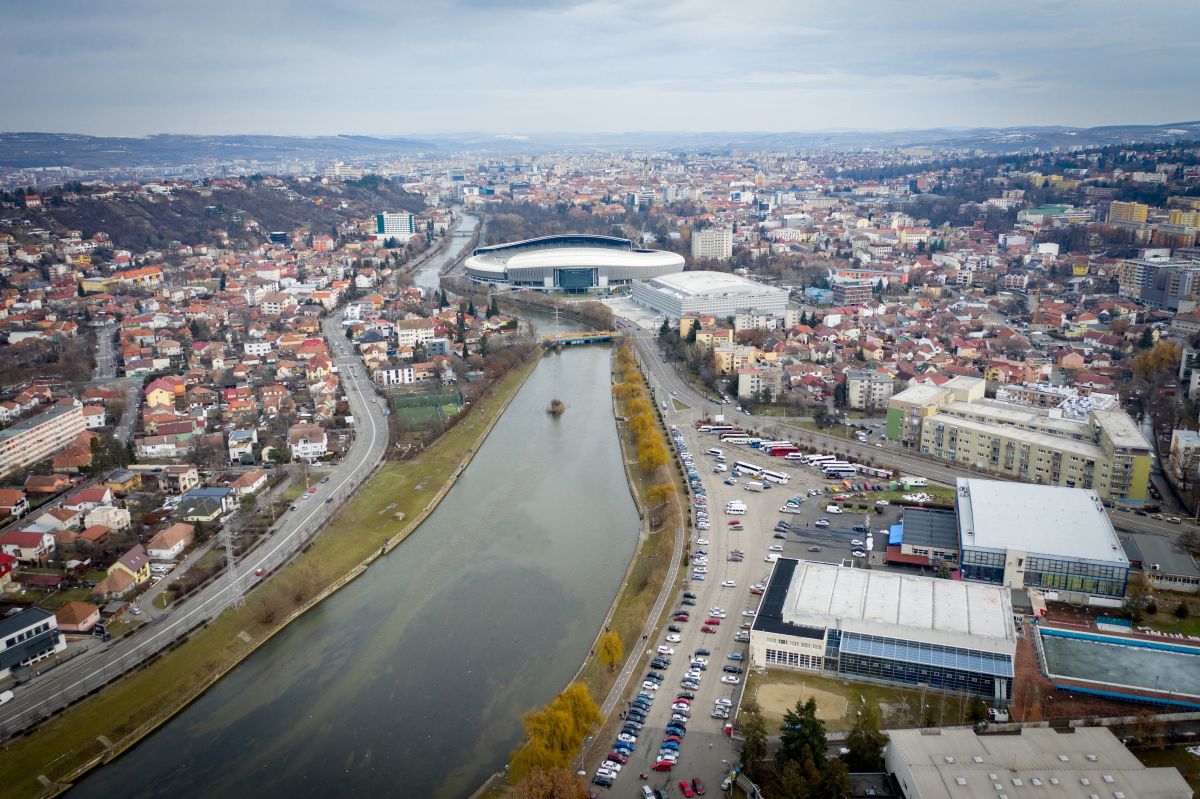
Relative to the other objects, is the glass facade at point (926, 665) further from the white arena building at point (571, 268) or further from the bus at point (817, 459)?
the white arena building at point (571, 268)

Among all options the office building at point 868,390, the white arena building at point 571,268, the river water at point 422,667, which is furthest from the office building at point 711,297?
the river water at point 422,667

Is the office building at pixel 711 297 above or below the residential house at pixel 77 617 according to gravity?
above

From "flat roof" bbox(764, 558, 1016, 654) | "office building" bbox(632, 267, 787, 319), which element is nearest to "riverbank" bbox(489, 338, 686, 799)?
"flat roof" bbox(764, 558, 1016, 654)

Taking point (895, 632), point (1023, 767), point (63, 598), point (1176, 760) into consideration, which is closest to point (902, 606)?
point (895, 632)

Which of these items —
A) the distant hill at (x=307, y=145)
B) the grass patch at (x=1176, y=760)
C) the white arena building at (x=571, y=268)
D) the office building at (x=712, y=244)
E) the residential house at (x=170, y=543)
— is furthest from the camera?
the distant hill at (x=307, y=145)

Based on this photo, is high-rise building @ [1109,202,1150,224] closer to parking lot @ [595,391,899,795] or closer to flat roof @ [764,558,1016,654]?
parking lot @ [595,391,899,795]

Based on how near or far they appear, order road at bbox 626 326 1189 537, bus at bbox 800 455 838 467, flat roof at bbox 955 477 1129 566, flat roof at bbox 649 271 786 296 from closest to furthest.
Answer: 1. flat roof at bbox 955 477 1129 566
2. road at bbox 626 326 1189 537
3. bus at bbox 800 455 838 467
4. flat roof at bbox 649 271 786 296
